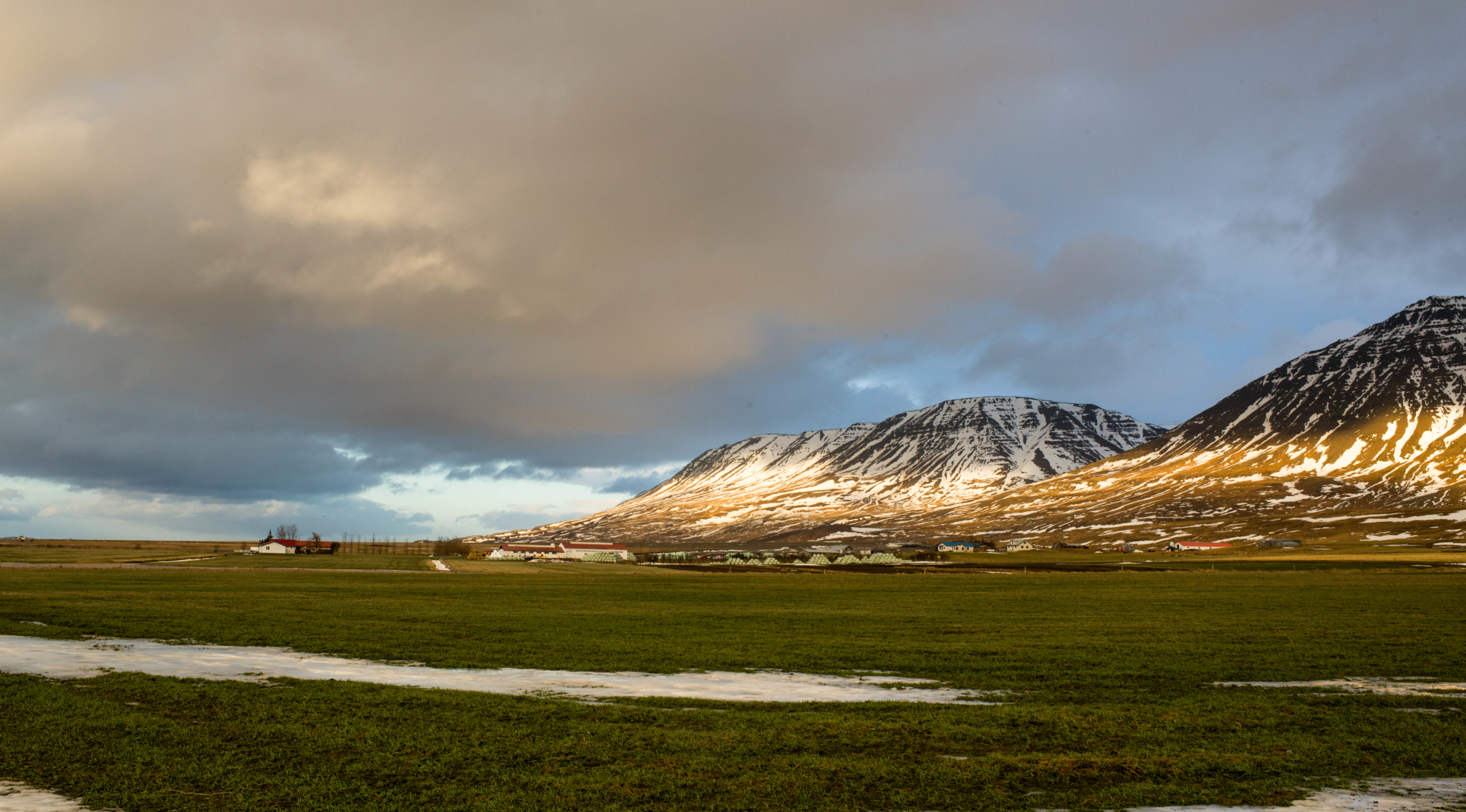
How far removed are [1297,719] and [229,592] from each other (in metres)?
64.8

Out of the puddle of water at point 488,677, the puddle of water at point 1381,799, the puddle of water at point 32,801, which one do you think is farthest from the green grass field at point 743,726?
the puddle of water at point 488,677

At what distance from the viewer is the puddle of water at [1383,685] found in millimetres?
22312

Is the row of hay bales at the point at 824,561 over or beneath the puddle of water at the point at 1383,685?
beneath

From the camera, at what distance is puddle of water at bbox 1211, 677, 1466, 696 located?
22312mm

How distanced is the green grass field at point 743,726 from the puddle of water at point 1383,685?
108cm

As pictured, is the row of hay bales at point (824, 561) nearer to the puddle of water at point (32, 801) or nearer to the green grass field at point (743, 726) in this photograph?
the green grass field at point (743, 726)

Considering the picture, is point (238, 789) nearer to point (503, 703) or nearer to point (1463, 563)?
point (503, 703)

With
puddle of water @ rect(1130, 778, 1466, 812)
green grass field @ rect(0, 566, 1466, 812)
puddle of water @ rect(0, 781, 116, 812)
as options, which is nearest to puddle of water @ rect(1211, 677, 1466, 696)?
green grass field @ rect(0, 566, 1466, 812)

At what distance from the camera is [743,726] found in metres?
17.1

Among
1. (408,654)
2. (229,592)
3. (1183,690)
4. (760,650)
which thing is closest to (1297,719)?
(1183,690)

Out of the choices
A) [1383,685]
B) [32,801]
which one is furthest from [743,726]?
[1383,685]

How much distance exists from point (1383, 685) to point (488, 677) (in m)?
24.9

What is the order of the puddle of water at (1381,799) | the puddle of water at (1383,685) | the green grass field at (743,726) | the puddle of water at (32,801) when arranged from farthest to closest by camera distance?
the puddle of water at (1383,685), the green grass field at (743,726), the puddle of water at (1381,799), the puddle of water at (32,801)

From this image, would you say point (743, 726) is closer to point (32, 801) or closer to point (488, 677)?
point (488, 677)
